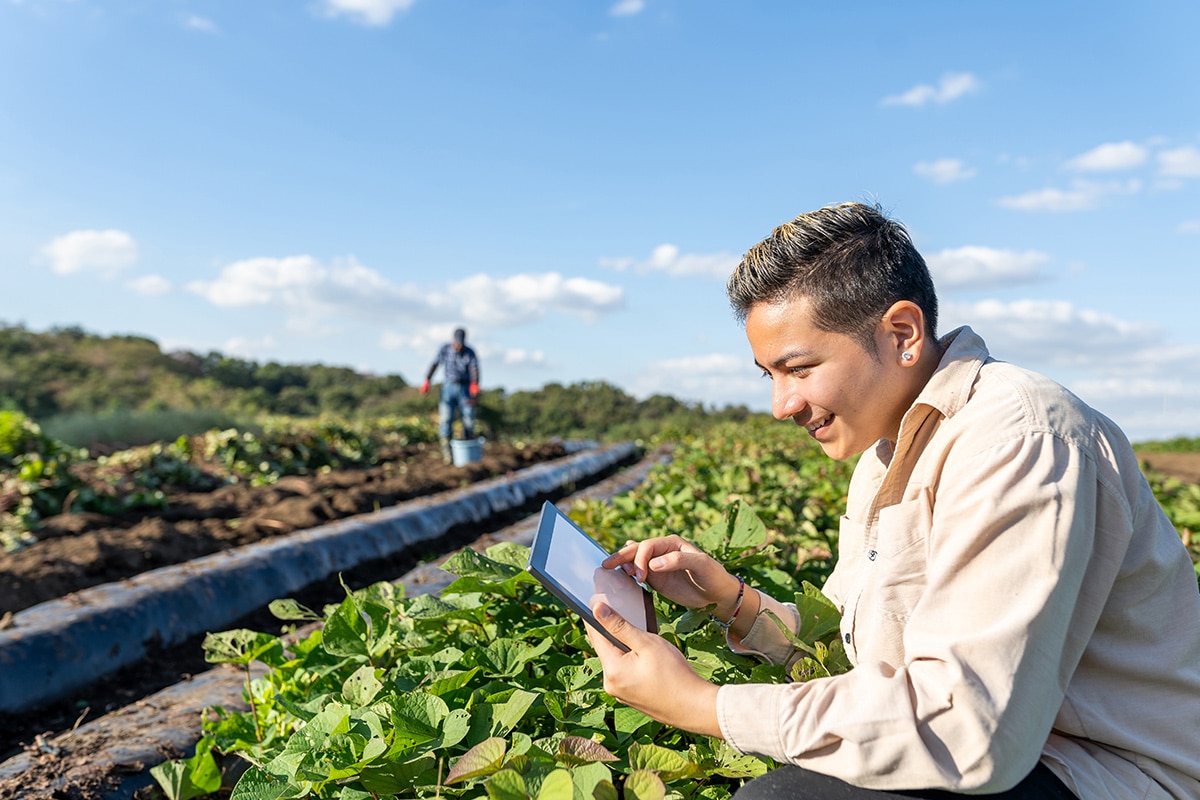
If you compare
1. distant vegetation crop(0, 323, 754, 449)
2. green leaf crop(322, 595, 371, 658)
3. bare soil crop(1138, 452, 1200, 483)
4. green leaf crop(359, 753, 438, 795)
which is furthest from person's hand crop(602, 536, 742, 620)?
distant vegetation crop(0, 323, 754, 449)

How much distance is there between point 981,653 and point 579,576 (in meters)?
0.67

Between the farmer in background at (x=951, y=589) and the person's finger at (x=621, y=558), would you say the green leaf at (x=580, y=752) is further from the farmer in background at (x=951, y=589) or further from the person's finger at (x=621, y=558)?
the person's finger at (x=621, y=558)

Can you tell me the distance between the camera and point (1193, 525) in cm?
355

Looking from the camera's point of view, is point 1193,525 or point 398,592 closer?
point 398,592

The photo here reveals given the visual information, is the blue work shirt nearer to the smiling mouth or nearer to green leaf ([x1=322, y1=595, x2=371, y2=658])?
green leaf ([x1=322, y1=595, x2=371, y2=658])

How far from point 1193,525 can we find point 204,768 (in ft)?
12.3

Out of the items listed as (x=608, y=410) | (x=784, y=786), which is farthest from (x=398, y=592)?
(x=608, y=410)

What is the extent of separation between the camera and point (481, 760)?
1355 millimetres

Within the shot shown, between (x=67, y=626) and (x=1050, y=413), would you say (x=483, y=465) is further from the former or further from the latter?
(x=1050, y=413)

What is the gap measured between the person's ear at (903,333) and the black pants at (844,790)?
661mm

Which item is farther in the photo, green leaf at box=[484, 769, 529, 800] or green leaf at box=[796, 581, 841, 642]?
green leaf at box=[796, 581, 841, 642]

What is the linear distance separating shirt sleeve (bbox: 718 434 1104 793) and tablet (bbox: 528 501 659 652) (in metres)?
0.38

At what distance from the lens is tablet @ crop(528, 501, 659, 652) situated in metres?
1.38

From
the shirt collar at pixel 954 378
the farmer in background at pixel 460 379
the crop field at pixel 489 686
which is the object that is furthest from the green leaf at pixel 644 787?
the farmer in background at pixel 460 379
